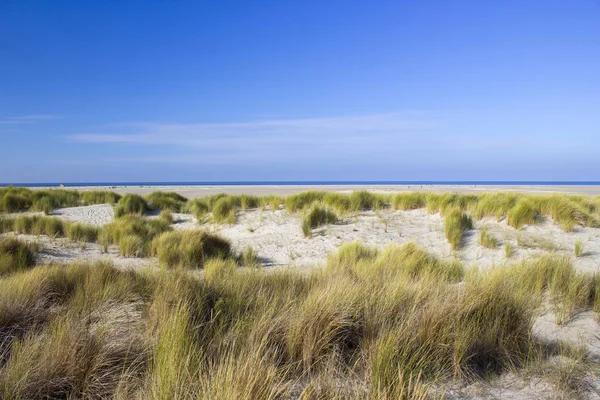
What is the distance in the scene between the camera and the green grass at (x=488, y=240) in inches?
→ 350

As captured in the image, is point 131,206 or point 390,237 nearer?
point 390,237

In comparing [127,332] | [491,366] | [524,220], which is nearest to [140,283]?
[127,332]

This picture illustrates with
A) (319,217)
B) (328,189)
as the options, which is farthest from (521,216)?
(328,189)

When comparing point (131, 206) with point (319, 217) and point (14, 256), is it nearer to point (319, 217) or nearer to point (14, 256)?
point (319, 217)

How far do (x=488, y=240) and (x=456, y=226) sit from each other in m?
0.96

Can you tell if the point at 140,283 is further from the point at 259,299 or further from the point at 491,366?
the point at 491,366

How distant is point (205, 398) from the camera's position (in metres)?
2.04

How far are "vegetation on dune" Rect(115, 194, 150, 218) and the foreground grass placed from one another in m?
10.7

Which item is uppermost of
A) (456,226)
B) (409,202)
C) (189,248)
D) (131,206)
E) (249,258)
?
(409,202)

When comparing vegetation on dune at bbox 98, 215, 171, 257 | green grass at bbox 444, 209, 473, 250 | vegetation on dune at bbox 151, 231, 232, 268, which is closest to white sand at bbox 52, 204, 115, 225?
vegetation on dune at bbox 98, 215, 171, 257

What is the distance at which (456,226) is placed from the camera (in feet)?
32.1

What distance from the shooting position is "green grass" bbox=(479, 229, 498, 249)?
29.1 feet

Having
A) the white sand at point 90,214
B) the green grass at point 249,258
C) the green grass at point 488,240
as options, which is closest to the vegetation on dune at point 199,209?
the white sand at point 90,214

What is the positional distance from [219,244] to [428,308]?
679cm
